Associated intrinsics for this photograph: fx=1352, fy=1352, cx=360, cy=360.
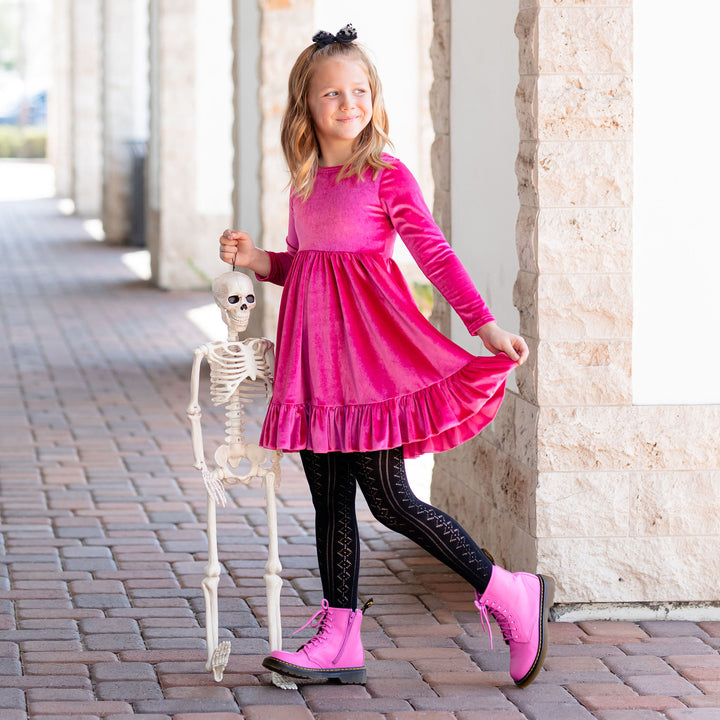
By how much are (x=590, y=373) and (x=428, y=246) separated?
2.73 ft

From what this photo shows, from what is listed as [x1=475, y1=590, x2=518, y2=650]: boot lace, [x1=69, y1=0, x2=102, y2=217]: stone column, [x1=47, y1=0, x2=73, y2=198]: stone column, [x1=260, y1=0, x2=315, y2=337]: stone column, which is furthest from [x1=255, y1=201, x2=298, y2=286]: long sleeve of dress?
[x1=47, y1=0, x2=73, y2=198]: stone column

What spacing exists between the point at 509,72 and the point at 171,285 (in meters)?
8.77

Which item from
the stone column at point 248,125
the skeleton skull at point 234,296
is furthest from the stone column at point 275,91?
the skeleton skull at point 234,296

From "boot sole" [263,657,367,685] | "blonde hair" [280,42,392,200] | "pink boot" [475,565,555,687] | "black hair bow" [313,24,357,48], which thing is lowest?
"boot sole" [263,657,367,685]

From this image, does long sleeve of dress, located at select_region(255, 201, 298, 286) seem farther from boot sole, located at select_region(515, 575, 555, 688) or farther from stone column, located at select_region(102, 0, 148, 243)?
stone column, located at select_region(102, 0, 148, 243)

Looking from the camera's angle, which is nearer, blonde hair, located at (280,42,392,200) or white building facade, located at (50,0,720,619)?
blonde hair, located at (280,42,392,200)

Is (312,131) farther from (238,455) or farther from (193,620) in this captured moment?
(193,620)

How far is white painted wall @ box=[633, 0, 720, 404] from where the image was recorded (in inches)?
147

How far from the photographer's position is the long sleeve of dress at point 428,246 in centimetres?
306

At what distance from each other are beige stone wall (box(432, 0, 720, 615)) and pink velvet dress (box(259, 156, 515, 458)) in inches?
25.0

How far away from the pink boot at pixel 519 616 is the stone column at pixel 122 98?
44.9ft

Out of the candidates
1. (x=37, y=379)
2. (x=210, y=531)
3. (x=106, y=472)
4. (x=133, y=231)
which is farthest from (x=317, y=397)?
(x=133, y=231)

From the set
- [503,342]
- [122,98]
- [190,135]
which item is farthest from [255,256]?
[122,98]

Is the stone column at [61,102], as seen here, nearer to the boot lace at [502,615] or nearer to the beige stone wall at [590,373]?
Result: the beige stone wall at [590,373]
